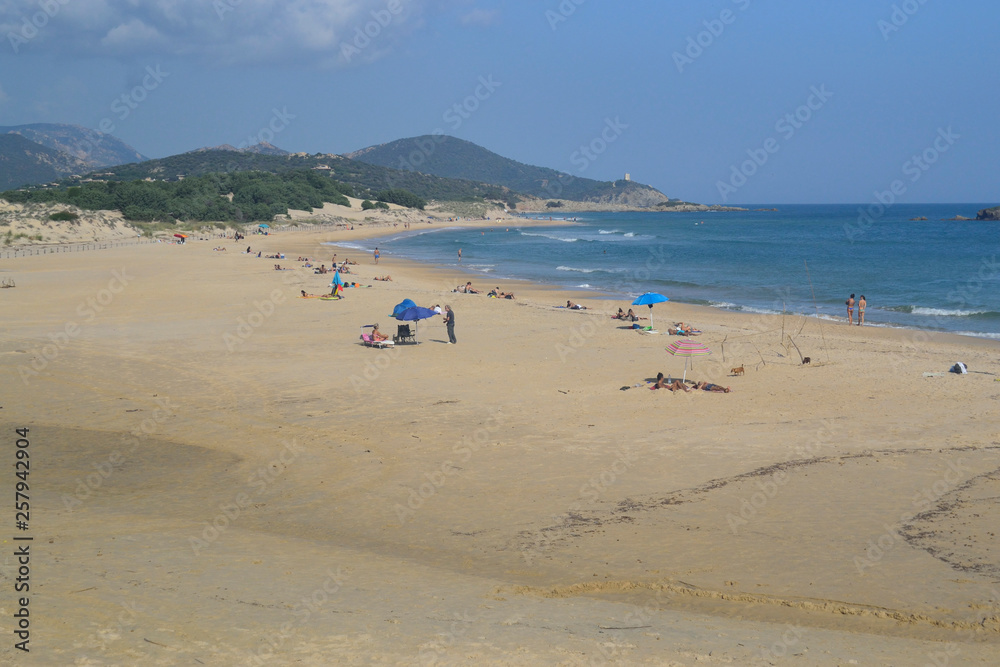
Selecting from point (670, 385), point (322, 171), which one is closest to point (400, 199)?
point (322, 171)

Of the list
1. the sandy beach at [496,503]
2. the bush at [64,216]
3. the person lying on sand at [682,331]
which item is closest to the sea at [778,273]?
the person lying on sand at [682,331]

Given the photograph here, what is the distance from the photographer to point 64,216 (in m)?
54.0

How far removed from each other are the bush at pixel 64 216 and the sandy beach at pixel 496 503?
42.4 meters

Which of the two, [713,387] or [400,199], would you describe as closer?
[713,387]

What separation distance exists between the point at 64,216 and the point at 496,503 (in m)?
56.2

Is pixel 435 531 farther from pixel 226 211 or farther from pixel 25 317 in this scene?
pixel 226 211

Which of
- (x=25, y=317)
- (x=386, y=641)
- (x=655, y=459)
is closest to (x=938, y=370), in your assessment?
(x=655, y=459)

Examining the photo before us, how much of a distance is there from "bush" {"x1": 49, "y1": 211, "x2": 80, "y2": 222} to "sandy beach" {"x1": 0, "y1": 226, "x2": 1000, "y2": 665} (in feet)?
139

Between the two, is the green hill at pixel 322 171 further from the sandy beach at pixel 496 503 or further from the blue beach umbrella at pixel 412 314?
the sandy beach at pixel 496 503

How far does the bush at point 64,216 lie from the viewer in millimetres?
53406

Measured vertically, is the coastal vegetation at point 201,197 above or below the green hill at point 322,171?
below

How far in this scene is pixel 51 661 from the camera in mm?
4531

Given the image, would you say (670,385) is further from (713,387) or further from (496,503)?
(496,503)

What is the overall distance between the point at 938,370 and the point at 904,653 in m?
12.1
